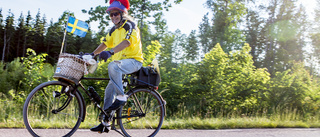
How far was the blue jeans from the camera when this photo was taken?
146 inches

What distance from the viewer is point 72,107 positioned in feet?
12.1

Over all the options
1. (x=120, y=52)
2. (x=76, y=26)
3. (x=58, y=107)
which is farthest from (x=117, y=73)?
(x=76, y=26)

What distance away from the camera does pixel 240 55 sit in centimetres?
1347

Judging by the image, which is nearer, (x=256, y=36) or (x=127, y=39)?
(x=127, y=39)

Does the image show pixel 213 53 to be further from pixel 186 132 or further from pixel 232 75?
pixel 186 132

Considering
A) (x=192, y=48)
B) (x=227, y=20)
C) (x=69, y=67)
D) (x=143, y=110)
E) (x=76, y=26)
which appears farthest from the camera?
(x=192, y=48)

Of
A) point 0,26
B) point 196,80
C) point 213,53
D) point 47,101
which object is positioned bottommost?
point 47,101

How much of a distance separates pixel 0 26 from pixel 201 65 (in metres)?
60.6

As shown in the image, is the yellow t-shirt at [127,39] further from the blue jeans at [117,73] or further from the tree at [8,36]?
the tree at [8,36]

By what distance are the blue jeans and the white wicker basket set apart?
396 mm

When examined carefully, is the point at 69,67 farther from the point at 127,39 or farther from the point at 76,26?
the point at 76,26

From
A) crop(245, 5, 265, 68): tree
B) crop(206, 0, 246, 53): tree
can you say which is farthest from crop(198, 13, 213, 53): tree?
crop(245, 5, 265, 68): tree

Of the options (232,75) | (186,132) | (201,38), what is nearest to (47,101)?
(186,132)

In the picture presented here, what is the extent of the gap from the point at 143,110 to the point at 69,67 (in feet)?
4.82
